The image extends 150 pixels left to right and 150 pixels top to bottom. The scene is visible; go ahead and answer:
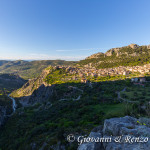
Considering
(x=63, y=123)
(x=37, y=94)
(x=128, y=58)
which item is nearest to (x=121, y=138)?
(x=63, y=123)

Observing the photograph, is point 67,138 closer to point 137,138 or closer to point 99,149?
point 99,149

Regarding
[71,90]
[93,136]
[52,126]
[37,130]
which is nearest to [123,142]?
[93,136]

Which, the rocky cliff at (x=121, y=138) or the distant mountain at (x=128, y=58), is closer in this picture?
the rocky cliff at (x=121, y=138)

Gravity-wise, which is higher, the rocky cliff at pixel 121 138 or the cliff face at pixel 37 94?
the rocky cliff at pixel 121 138

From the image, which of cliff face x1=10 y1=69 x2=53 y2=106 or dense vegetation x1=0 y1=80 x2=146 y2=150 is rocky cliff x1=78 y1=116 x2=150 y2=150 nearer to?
dense vegetation x1=0 y1=80 x2=146 y2=150

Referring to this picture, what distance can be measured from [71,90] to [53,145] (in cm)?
4248

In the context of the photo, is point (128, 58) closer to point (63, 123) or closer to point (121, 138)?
point (63, 123)

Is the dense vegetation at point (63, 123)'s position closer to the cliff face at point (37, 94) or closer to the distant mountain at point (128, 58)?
the cliff face at point (37, 94)

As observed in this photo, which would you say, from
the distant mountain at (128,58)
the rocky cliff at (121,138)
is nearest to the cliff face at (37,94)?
the rocky cliff at (121,138)

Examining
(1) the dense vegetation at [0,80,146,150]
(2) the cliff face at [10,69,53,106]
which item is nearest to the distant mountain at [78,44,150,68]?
(2) the cliff face at [10,69,53,106]

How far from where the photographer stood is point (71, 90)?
53.7 metres

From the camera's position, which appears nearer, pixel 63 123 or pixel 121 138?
pixel 121 138

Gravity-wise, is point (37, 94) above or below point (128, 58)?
below

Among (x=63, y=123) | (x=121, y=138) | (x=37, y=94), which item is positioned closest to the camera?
(x=121, y=138)
